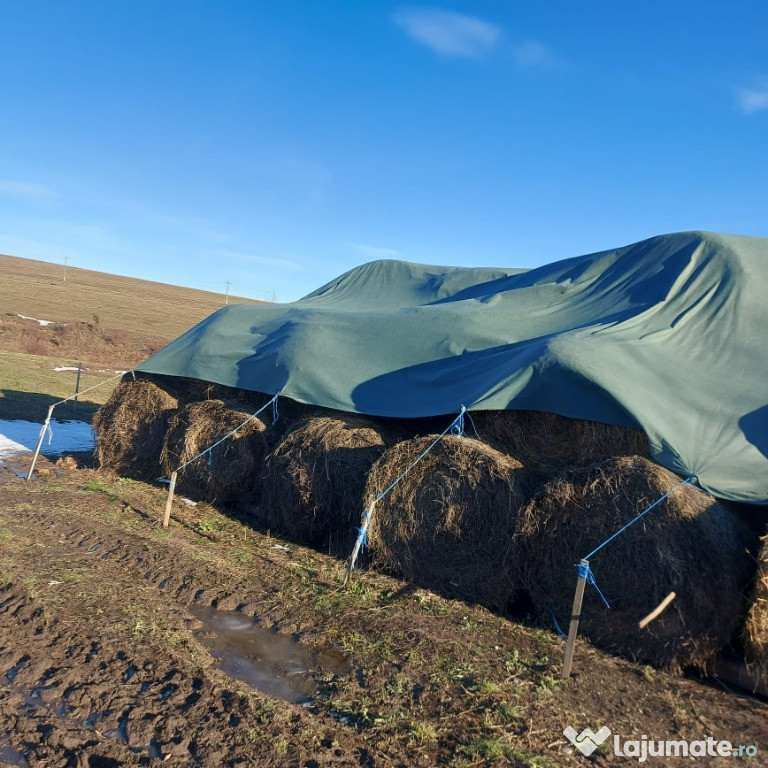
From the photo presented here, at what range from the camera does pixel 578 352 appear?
715 cm

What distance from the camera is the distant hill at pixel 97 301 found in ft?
131

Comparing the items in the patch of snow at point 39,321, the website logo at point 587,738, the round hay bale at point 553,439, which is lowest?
the website logo at point 587,738

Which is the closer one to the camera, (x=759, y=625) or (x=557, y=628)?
(x=759, y=625)

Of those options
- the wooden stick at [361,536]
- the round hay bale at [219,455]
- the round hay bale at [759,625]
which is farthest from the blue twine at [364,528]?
the round hay bale at [759,625]

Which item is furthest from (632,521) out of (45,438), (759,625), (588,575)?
(45,438)

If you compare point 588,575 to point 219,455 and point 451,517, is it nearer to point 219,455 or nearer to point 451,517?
point 451,517

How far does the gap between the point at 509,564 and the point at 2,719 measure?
13.4 feet

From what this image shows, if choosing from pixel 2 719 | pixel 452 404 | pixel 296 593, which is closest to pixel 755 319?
pixel 452 404

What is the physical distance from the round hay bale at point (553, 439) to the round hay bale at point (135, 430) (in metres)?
5.45

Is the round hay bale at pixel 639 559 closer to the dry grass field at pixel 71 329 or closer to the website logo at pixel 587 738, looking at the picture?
the website logo at pixel 587 738

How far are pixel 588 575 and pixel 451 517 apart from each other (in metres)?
1.42

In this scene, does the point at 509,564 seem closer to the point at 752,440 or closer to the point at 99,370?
the point at 752,440

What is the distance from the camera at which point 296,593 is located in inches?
253

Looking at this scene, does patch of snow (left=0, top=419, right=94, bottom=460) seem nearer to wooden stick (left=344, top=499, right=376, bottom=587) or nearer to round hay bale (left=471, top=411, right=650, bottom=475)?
wooden stick (left=344, top=499, right=376, bottom=587)
